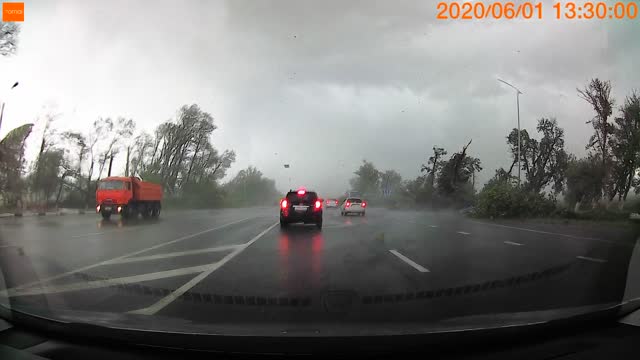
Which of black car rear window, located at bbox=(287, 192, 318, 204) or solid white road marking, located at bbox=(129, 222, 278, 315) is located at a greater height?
black car rear window, located at bbox=(287, 192, 318, 204)

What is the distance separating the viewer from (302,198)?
18.0 m

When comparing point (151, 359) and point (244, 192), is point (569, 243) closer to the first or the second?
point (151, 359)

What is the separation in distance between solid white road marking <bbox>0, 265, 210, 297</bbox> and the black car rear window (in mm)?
10118

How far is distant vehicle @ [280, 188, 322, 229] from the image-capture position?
17797 millimetres

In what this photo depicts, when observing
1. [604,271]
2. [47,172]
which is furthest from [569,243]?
[47,172]

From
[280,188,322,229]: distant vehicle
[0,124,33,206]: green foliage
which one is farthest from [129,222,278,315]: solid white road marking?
[0,124,33,206]: green foliage

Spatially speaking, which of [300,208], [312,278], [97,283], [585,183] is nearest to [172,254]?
[97,283]

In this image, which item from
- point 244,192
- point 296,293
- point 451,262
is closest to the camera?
point 296,293

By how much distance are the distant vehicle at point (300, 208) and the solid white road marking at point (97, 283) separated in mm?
9970

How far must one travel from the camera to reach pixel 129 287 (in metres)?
5.92

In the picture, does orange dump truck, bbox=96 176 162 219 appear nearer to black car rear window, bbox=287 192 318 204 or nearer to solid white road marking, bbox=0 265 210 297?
Result: black car rear window, bbox=287 192 318 204

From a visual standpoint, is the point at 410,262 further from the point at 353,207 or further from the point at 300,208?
the point at 353,207

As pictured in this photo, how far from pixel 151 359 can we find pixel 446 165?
42.8 metres

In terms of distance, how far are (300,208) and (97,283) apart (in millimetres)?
11862
